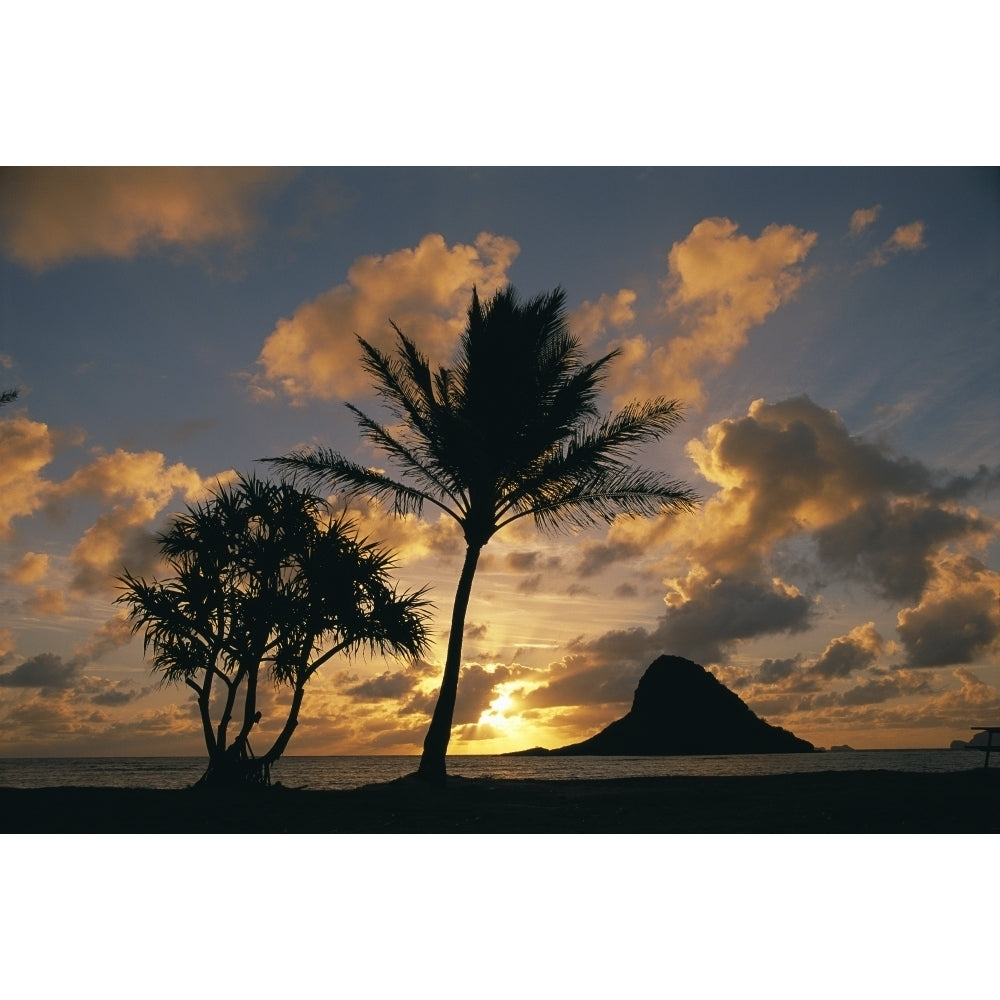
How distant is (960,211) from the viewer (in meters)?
9.67

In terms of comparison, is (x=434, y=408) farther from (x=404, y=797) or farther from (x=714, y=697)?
(x=714, y=697)

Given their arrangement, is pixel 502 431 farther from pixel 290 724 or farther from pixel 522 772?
pixel 522 772

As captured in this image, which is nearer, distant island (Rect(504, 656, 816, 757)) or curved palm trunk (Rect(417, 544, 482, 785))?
curved palm trunk (Rect(417, 544, 482, 785))

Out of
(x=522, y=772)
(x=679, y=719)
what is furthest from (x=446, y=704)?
(x=679, y=719)

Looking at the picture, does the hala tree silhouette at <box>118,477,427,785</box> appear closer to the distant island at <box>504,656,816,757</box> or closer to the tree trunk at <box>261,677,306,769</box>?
the tree trunk at <box>261,677,306,769</box>

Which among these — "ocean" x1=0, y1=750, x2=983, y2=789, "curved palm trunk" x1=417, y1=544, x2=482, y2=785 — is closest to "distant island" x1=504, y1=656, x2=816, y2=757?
"ocean" x1=0, y1=750, x2=983, y2=789

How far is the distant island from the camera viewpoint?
5994cm

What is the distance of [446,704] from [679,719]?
5215 centimetres

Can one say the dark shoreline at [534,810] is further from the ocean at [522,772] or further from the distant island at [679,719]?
the distant island at [679,719]

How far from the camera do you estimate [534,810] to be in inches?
310

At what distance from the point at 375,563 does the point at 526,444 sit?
110 inches

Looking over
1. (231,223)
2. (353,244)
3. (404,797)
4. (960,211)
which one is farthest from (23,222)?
(960,211)

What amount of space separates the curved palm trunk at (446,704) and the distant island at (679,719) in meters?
49.1

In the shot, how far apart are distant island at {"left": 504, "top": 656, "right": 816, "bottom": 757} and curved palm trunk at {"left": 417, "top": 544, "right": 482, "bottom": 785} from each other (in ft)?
161
